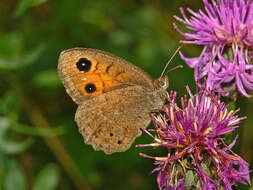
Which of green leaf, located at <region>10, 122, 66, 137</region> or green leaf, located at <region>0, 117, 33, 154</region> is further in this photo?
green leaf, located at <region>10, 122, 66, 137</region>

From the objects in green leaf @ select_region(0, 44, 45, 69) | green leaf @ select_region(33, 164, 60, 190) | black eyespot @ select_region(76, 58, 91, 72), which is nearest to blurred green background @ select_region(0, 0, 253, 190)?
green leaf @ select_region(0, 44, 45, 69)

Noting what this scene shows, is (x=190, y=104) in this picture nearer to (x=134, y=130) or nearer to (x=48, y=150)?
(x=134, y=130)

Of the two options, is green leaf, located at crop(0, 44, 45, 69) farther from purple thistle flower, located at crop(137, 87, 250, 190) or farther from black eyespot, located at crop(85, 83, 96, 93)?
purple thistle flower, located at crop(137, 87, 250, 190)

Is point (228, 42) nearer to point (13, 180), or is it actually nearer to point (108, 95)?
point (108, 95)

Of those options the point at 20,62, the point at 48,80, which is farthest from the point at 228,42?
the point at 48,80

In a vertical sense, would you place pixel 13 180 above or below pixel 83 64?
below

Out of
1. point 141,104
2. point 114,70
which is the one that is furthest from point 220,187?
point 114,70
